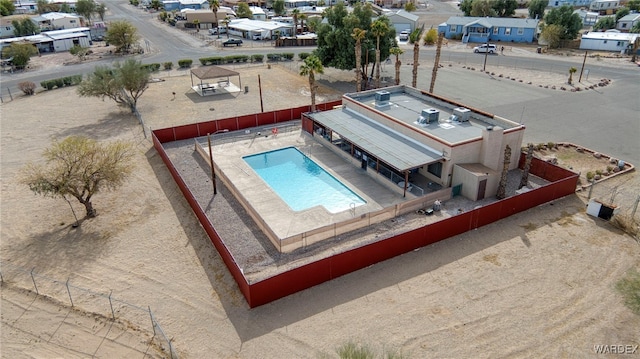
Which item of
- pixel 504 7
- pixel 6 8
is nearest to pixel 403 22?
pixel 504 7

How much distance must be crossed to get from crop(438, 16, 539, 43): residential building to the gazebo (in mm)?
53706

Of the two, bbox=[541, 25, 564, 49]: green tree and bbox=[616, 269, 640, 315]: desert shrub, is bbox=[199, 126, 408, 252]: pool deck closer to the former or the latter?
bbox=[616, 269, 640, 315]: desert shrub

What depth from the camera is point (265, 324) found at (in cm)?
2097

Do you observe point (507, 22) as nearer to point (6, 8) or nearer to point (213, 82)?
point (213, 82)

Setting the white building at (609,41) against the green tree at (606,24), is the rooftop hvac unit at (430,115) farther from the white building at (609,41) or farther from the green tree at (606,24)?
the green tree at (606,24)

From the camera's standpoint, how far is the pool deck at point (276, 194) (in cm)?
2894

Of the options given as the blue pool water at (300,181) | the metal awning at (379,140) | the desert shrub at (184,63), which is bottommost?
the blue pool water at (300,181)

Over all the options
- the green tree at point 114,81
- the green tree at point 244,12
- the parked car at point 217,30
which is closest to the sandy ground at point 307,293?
the green tree at point 114,81

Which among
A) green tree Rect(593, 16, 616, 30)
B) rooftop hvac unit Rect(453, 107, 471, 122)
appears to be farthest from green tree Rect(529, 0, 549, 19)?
rooftop hvac unit Rect(453, 107, 471, 122)

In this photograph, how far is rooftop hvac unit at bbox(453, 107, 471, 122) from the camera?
118 ft

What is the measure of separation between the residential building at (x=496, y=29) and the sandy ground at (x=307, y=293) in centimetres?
6373

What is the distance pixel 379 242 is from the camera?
2428 centimetres

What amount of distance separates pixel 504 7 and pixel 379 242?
103m

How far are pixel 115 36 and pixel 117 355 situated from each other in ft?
233
